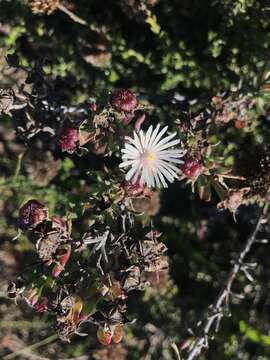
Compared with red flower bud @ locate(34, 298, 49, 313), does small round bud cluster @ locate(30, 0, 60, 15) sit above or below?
above

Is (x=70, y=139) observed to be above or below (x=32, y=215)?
above

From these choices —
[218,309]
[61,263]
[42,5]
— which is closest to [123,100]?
[61,263]

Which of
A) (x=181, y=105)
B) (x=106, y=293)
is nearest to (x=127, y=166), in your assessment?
(x=106, y=293)

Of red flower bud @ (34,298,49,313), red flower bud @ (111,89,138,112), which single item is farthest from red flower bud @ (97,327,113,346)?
red flower bud @ (111,89,138,112)

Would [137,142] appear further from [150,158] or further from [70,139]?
[70,139]

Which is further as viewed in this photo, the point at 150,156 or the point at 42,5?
the point at 42,5

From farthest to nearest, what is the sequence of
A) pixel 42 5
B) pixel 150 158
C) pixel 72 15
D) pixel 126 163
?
pixel 72 15 → pixel 42 5 → pixel 150 158 → pixel 126 163

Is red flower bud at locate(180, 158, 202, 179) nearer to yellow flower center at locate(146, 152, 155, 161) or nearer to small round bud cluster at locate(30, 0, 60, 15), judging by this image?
yellow flower center at locate(146, 152, 155, 161)
